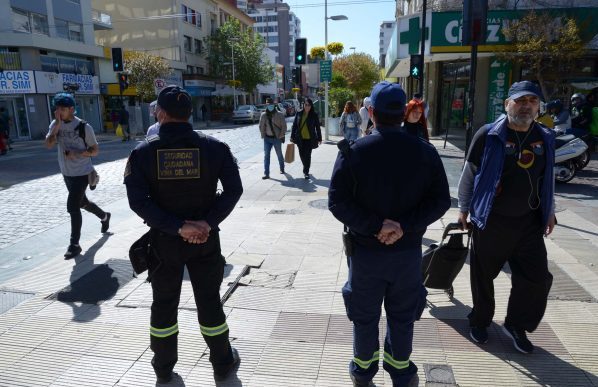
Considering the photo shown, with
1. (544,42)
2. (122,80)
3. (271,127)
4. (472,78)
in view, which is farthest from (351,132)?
(122,80)

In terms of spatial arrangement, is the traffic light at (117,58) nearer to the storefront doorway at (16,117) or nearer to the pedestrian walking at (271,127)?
the storefront doorway at (16,117)

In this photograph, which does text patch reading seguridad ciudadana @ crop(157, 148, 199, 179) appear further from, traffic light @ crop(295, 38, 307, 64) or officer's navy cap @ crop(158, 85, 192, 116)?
traffic light @ crop(295, 38, 307, 64)

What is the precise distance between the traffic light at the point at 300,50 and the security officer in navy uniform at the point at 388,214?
15098 mm

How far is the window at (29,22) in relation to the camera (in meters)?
23.2

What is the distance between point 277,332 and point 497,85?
1619cm

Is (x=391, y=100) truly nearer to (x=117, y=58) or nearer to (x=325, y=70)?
(x=325, y=70)

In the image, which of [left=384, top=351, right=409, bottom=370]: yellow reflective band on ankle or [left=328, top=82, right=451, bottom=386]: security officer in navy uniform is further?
[left=384, top=351, right=409, bottom=370]: yellow reflective band on ankle

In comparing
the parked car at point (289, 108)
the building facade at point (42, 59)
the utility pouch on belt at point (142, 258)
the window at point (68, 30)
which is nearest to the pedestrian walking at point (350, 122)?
the utility pouch on belt at point (142, 258)

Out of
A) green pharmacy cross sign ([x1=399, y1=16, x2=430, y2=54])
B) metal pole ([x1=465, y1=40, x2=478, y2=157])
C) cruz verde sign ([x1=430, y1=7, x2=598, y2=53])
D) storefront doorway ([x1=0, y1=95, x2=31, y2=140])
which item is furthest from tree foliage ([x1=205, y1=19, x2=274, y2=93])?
metal pole ([x1=465, y1=40, x2=478, y2=157])

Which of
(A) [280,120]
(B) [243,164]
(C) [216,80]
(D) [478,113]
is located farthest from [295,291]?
(C) [216,80]

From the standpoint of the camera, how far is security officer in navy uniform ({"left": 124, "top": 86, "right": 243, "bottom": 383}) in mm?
2787

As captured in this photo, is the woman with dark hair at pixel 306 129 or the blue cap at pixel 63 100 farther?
the woman with dark hair at pixel 306 129

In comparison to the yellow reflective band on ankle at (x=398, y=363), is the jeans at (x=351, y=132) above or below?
above

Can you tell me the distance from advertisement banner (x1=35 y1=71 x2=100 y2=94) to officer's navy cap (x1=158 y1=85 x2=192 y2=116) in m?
24.9
